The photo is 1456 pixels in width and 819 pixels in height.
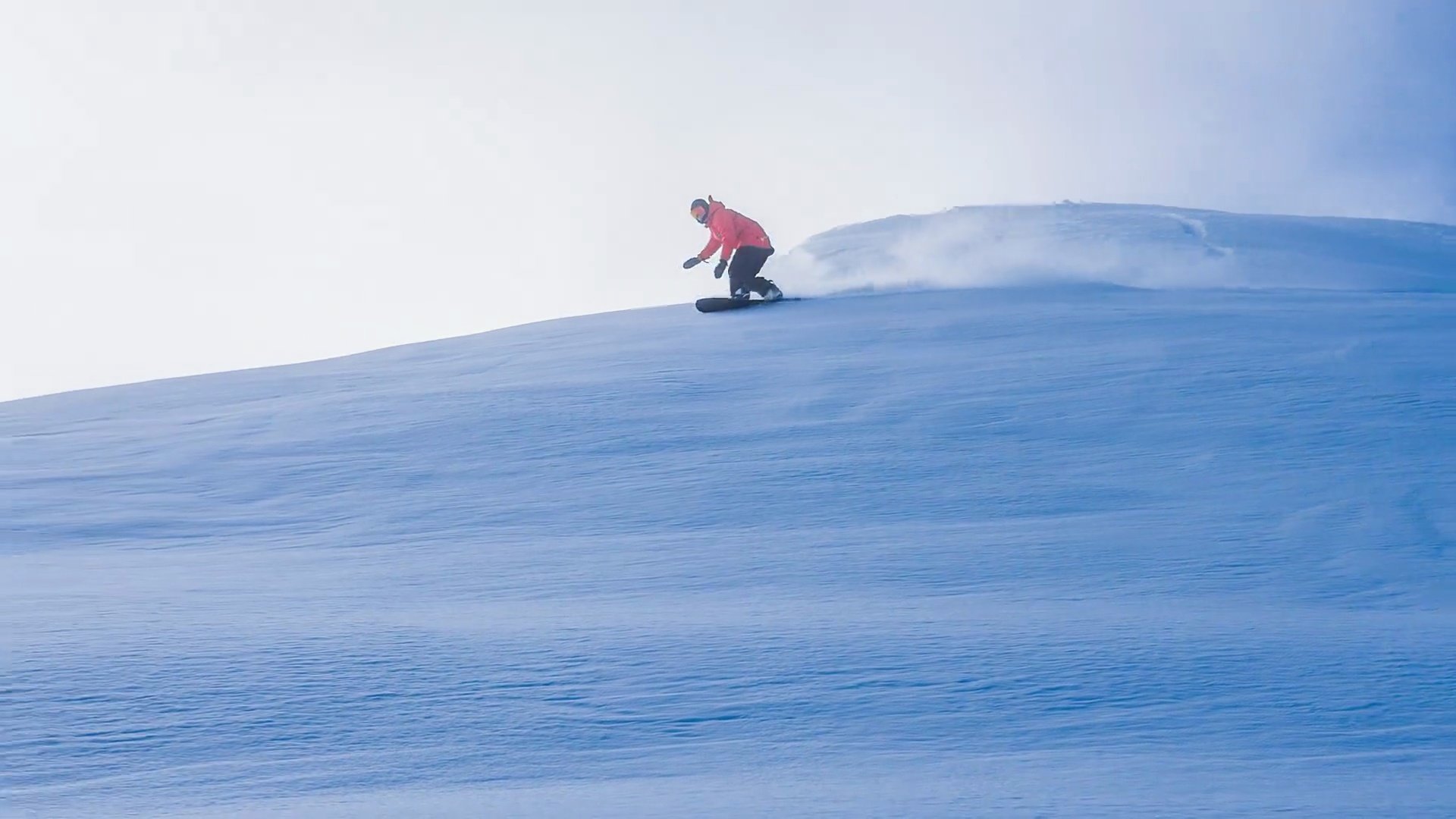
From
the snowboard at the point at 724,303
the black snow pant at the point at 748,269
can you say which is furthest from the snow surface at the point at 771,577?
the black snow pant at the point at 748,269

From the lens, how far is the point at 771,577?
3.53 m

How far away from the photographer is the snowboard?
8.74 meters

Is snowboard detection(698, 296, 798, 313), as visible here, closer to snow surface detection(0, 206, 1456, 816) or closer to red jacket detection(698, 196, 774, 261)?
red jacket detection(698, 196, 774, 261)

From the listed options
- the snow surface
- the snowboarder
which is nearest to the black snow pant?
the snowboarder

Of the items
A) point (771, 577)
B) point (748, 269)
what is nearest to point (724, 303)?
point (748, 269)

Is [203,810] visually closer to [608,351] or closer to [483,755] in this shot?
[483,755]

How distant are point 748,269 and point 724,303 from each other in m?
0.36

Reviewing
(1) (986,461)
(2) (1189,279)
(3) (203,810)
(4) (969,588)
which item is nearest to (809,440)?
(1) (986,461)

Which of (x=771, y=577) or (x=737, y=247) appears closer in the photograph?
(x=771, y=577)

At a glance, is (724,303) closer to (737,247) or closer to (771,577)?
(737,247)

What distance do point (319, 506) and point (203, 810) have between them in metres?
2.59

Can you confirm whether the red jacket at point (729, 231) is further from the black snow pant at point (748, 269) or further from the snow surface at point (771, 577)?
the snow surface at point (771, 577)

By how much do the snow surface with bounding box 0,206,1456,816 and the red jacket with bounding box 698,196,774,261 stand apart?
1561 mm

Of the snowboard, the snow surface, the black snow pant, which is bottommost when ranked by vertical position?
the snow surface
